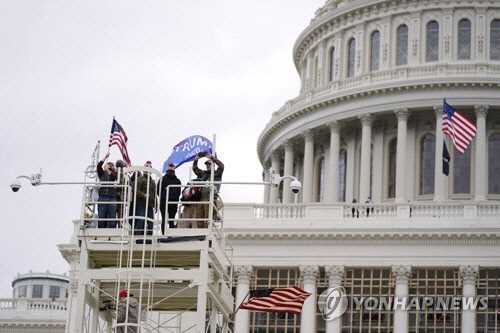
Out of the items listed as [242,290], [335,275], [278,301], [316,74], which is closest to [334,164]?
[316,74]

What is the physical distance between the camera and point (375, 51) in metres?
88.1

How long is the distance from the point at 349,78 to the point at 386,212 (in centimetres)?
2087

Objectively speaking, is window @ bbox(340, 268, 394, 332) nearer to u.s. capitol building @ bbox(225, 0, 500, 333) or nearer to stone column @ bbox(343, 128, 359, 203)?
u.s. capitol building @ bbox(225, 0, 500, 333)

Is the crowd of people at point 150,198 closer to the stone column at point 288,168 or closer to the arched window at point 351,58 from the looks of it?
the stone column at point 288,168

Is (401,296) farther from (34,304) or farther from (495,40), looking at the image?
(495,40)

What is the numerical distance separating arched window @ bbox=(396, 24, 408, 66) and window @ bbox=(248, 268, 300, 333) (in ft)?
83.2

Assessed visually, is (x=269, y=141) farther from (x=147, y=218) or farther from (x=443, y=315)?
(x=147, y=218)

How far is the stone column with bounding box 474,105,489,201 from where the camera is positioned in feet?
258

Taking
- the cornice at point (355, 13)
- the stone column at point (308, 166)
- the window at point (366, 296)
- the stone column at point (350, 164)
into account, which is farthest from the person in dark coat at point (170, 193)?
the cornice at point (355, 13)

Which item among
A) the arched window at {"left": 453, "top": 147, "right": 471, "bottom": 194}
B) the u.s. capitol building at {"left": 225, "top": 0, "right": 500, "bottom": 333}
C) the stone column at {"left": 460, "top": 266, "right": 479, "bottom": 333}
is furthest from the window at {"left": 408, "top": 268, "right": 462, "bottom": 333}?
the arched window at {"left": 453, "top": 147, "right": 471, "bottom": 194}

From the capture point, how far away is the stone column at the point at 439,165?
78688 millimetres

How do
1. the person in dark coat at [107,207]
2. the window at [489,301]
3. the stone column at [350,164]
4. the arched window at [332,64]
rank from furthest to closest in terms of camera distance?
the arched window at [332,64] < the stone column at [350,164] < the window at [489,301] < the person in dark coat at [107,207]

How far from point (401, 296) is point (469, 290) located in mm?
2872

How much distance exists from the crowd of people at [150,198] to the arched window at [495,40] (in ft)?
170
